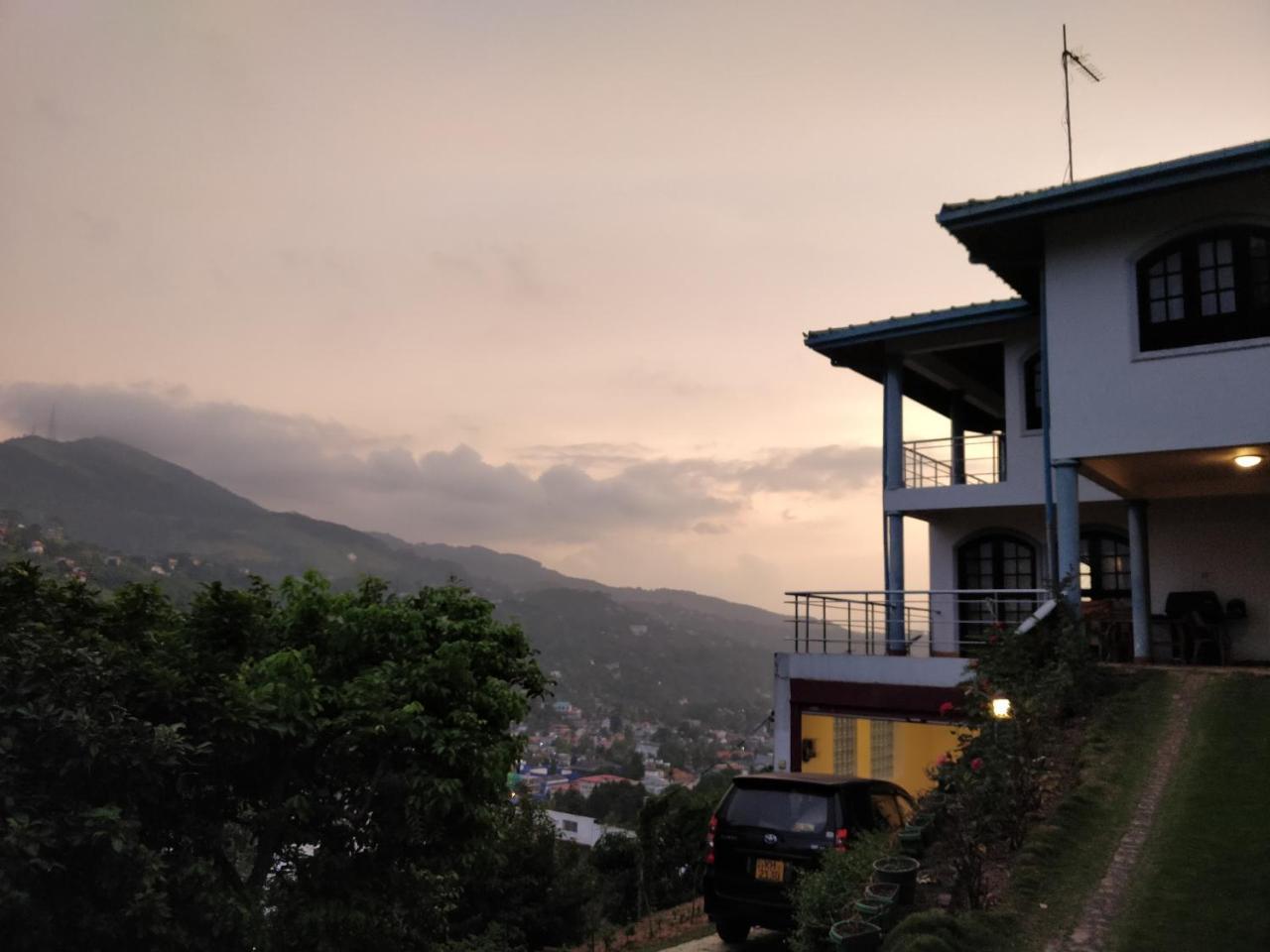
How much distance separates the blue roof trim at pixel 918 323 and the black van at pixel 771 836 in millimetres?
11940

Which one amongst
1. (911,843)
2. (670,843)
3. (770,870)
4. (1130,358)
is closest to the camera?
(911,843)

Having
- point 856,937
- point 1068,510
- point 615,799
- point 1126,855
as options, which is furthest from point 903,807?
point 615,799

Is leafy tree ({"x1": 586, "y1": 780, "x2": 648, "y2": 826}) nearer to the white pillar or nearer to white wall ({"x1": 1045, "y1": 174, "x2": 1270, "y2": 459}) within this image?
the white pillar

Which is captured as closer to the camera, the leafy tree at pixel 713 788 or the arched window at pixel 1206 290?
the arched window at pixel 1206 290

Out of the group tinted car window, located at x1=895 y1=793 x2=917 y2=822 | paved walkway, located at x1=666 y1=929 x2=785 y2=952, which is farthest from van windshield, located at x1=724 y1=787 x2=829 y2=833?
paved walkway, located at x1=666 y1=929 x2=785 y2=952

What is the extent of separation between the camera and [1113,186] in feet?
44.1

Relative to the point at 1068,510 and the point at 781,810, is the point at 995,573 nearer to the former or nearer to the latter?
the point at 1068,510

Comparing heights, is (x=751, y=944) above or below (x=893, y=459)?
below

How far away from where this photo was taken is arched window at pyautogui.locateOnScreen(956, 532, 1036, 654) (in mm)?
20094

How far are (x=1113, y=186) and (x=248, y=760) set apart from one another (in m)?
13.5

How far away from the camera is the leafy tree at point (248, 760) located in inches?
322

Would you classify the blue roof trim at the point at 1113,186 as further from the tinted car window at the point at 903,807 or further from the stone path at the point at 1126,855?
the tinted car window at the point at 903,807

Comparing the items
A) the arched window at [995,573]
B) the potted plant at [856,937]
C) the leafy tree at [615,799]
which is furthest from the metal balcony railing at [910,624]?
the leafy tree at [615,799]

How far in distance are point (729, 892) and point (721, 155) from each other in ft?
50.8
